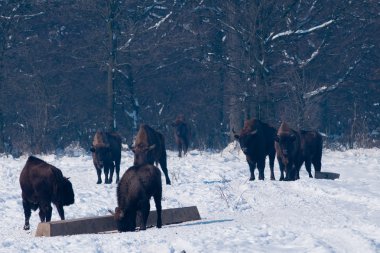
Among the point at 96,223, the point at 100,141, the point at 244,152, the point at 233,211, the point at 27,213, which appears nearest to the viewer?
the point at 96,223

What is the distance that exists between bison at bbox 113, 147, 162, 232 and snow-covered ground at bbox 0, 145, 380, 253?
0.42 meters

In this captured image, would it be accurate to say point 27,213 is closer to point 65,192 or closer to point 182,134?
point 65,192

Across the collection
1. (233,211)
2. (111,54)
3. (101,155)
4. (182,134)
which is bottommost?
(233,211)

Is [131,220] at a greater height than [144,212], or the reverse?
[144,212]

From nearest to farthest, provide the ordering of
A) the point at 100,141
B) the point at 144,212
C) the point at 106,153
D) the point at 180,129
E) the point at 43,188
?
the point at 144,212
the point at 43,188
the point at 106,153
the point at 100,141
the point at 180,129

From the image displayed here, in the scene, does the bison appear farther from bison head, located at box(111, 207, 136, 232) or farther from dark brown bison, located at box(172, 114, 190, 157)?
dark brown bison, located at box(172, 114, 190, 157)

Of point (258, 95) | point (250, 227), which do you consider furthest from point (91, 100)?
point (250, 227)

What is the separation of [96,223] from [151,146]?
29.9 ft

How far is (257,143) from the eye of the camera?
25.8 metres

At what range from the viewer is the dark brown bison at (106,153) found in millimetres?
26547

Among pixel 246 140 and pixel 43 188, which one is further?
pixel 246 140

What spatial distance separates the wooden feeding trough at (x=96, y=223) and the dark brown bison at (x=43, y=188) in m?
0.95

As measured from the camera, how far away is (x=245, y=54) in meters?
40.8

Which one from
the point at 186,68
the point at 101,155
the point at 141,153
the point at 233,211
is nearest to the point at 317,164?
the point at 141,153
